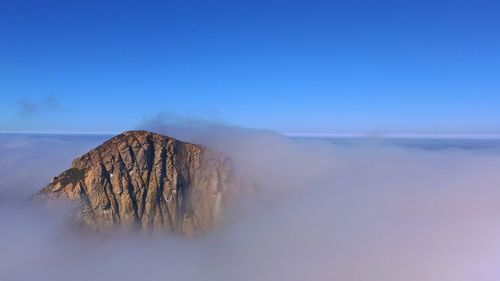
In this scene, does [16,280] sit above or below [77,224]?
below

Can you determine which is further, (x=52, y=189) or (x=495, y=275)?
(x=52, y=189)

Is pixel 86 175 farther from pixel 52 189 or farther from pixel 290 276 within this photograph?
pixel 290 276

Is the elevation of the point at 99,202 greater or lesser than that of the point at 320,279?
greater

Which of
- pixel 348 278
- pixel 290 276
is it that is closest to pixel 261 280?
pixel 290 276

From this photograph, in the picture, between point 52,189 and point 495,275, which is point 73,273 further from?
point 495,275

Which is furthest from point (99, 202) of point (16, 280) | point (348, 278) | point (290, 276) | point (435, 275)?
point (435, 275)

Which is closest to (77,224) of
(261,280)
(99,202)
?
(99,202)

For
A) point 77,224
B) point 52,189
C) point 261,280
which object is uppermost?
point 52,189

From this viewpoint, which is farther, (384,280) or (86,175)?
(86,175)
